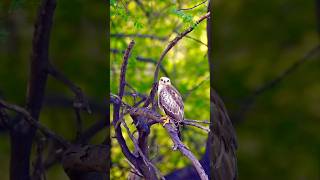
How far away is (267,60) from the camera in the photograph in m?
2.94

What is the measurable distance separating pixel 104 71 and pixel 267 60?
1151 millimetres

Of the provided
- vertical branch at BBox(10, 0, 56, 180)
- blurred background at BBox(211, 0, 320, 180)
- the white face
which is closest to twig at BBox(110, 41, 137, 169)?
the white face

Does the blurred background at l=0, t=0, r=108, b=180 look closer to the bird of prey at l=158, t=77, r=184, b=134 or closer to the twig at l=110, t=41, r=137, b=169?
the twig at l=110, t=41, r=137, b=169

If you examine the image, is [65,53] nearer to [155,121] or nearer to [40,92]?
[40,92]

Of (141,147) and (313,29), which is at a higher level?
(313,29)

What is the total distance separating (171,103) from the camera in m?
3.90

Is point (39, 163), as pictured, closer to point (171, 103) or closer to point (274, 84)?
point (171, 103)

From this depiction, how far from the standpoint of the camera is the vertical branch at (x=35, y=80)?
3480mm

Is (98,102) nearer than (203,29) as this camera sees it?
Yes

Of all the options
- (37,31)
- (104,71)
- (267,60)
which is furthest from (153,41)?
(267,60)

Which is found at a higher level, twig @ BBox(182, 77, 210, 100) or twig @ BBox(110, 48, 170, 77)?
twig @ BBox(110, 48, 170, 77)

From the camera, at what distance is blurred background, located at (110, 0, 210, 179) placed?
405cm

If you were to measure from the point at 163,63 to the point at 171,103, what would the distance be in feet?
1.45

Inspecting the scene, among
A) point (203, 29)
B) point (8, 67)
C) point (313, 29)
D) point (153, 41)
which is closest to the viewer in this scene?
point (313, 29)
